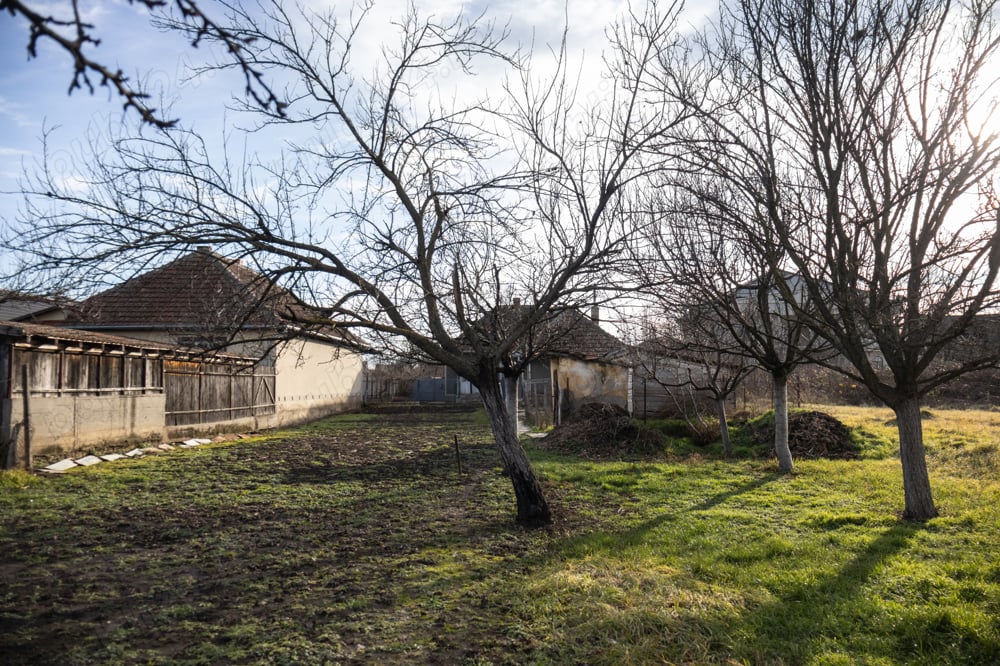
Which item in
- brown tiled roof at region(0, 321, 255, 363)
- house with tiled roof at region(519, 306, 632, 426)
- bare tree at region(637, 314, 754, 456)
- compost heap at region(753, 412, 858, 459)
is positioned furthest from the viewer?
house with tiled roof at region(519, 306, 632, 426)

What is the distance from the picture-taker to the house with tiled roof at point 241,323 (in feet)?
22.6

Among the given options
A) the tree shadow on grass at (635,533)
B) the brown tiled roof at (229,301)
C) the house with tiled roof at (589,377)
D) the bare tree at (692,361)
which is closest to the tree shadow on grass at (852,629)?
the tree shadow on grass at (635,533)

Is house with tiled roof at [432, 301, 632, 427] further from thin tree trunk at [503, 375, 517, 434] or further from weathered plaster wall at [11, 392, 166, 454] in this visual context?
weathered plaster wall at [11, 392, 166, 454]

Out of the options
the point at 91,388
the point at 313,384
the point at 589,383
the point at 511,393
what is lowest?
the point at 511,393

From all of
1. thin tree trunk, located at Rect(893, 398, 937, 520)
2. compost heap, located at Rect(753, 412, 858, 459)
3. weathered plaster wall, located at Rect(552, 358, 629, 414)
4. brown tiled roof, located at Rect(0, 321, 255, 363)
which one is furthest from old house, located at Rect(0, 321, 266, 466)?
compost heap, located at Rect(753, 412, 858, 459)

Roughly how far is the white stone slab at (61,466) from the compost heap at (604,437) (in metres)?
10.3

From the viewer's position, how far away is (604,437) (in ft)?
54.1

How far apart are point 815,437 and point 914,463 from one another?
7541 millimetres

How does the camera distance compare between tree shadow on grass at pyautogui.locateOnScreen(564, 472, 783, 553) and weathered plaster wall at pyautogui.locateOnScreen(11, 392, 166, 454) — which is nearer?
tree shadow on grass at pyautogui.locateOnScreen(564, 472, 783, 553)

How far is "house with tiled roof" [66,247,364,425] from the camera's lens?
6.88m

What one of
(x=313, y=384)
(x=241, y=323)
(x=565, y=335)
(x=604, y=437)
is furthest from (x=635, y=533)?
(x=313, y=384)

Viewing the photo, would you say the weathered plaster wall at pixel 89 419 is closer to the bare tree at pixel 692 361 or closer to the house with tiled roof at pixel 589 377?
the house with tiled roof at pixel 589 377

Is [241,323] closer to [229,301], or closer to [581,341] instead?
[229,301]

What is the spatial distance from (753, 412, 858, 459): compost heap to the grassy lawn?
287 centimetres
